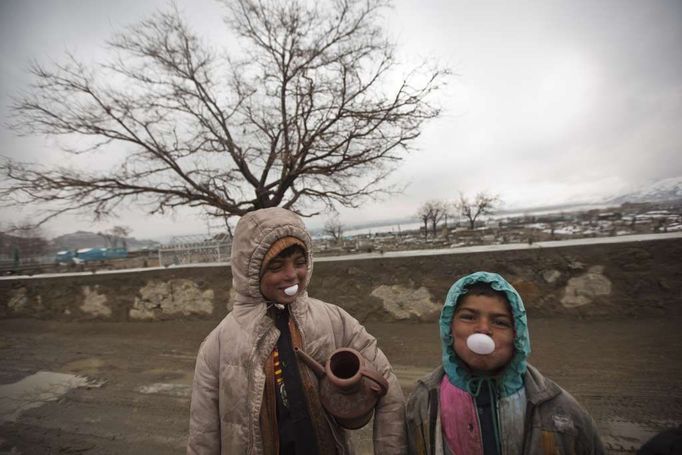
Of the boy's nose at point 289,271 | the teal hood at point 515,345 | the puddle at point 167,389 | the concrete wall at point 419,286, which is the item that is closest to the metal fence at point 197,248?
the concrete wall at point 419,286

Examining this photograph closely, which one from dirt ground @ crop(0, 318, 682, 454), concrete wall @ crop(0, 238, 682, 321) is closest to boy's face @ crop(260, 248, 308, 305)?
dirt ground @ crop(0, 318, 682, 454)

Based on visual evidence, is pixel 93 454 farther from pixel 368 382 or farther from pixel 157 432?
pixel 368 382

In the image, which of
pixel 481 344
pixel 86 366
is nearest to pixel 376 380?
pixel 481 344

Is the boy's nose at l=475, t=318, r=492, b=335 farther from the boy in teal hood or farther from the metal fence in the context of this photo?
the metal fence

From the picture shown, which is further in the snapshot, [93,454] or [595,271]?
[595,271]

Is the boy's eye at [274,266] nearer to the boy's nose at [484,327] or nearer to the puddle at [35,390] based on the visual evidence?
the boy's nose at [484,327]

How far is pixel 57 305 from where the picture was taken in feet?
20.8

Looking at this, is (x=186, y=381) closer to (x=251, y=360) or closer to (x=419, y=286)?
(x=251, y=360)

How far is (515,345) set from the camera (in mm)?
1070

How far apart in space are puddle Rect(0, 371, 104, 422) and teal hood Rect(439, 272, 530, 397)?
4.28 meters

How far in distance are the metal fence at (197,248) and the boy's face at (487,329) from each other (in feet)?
27.3

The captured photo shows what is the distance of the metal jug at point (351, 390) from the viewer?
1.12m

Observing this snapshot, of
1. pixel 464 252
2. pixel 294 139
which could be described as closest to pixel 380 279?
pixel 464 252

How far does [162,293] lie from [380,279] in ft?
13.7
